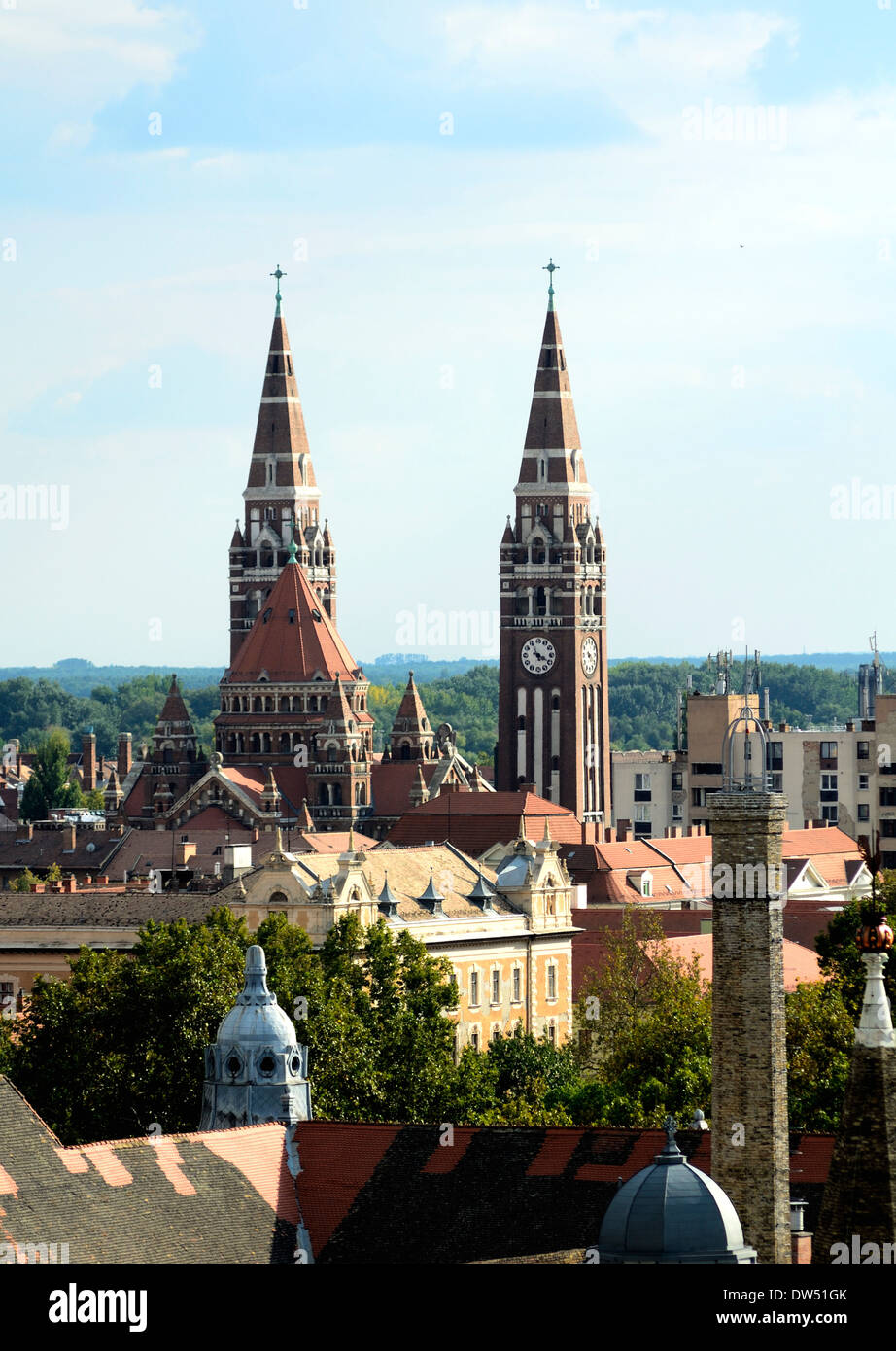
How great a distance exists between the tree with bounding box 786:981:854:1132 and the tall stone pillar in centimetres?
2180

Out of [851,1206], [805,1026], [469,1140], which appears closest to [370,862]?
[805,1026]

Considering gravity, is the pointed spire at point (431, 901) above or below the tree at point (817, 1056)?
above

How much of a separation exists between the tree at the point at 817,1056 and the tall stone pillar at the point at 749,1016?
21803mm

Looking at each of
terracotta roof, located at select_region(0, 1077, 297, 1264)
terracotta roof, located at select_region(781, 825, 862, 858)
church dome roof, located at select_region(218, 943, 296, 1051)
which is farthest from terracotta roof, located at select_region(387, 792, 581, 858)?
terracotta roof, located at select_region(0, 1077, 297, 1264)

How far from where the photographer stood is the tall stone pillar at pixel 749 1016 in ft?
167

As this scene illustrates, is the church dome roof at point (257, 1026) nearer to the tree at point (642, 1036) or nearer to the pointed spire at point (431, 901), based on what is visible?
the tree at point (642, 1036)

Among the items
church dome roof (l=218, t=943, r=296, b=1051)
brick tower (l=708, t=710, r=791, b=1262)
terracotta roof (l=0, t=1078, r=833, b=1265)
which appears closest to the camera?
terracotta roof (l=0, t=1078, r=833, b=1265)

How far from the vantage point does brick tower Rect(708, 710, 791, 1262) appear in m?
50.8

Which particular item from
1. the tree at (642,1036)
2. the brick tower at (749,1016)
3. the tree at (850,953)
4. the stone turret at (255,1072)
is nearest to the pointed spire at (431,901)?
the tree at (642,1036)

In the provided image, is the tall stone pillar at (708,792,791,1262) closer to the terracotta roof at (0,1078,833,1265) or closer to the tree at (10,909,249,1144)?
the terracotta roof at (0,1078,833,1265)

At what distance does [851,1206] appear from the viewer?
35.5 meters

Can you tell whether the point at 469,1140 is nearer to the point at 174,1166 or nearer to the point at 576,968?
the point at 174,1166

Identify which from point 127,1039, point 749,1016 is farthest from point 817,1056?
point 749,1016
